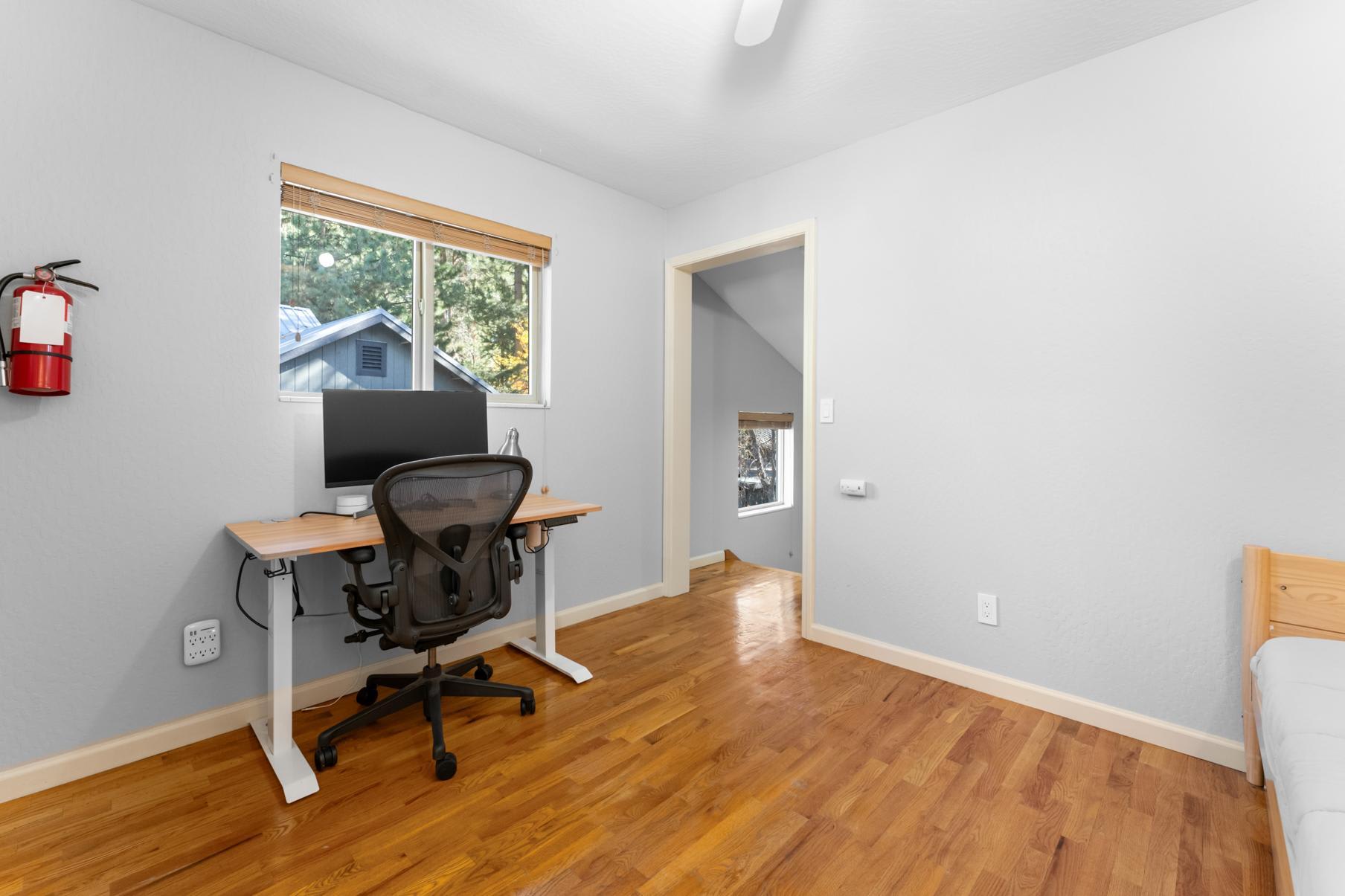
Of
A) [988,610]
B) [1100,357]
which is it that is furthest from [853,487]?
[1100,357]

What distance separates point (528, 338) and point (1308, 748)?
10.0 feet

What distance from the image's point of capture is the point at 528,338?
3.13 metres

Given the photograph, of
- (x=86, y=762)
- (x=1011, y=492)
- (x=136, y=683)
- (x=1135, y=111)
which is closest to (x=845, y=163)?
(x=1135, y=111)

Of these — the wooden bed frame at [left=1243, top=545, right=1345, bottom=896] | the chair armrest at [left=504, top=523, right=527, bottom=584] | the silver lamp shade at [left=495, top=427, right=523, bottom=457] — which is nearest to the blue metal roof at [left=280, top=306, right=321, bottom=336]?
the silver lamp shade at [left=495, top=427, right=523, bottom=457]

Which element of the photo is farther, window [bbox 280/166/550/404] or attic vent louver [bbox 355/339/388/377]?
attic vent louver [bbox 355/339/388/377]

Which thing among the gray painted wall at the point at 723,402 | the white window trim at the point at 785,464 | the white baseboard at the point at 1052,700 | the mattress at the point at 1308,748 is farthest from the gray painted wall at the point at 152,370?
the white window trim at the point at 785,464

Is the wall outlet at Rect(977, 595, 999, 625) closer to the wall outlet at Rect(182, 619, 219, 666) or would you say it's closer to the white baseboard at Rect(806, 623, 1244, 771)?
the white baseboard at Rect(806, 623, 1244, 771)

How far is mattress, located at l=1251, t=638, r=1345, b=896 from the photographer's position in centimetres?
91

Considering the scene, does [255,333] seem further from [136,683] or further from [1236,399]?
[1236,399]

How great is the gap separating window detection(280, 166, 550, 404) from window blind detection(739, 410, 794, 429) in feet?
7.37

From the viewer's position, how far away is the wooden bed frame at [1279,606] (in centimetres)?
170

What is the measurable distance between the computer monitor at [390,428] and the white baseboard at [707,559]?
2.27m

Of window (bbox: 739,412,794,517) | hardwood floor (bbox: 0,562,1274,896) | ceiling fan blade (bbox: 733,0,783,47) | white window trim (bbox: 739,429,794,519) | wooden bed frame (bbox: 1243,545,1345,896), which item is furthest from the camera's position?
white window trim (bbox: 739,429,794,519)

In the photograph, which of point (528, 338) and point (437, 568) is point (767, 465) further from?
point (437, 568)
